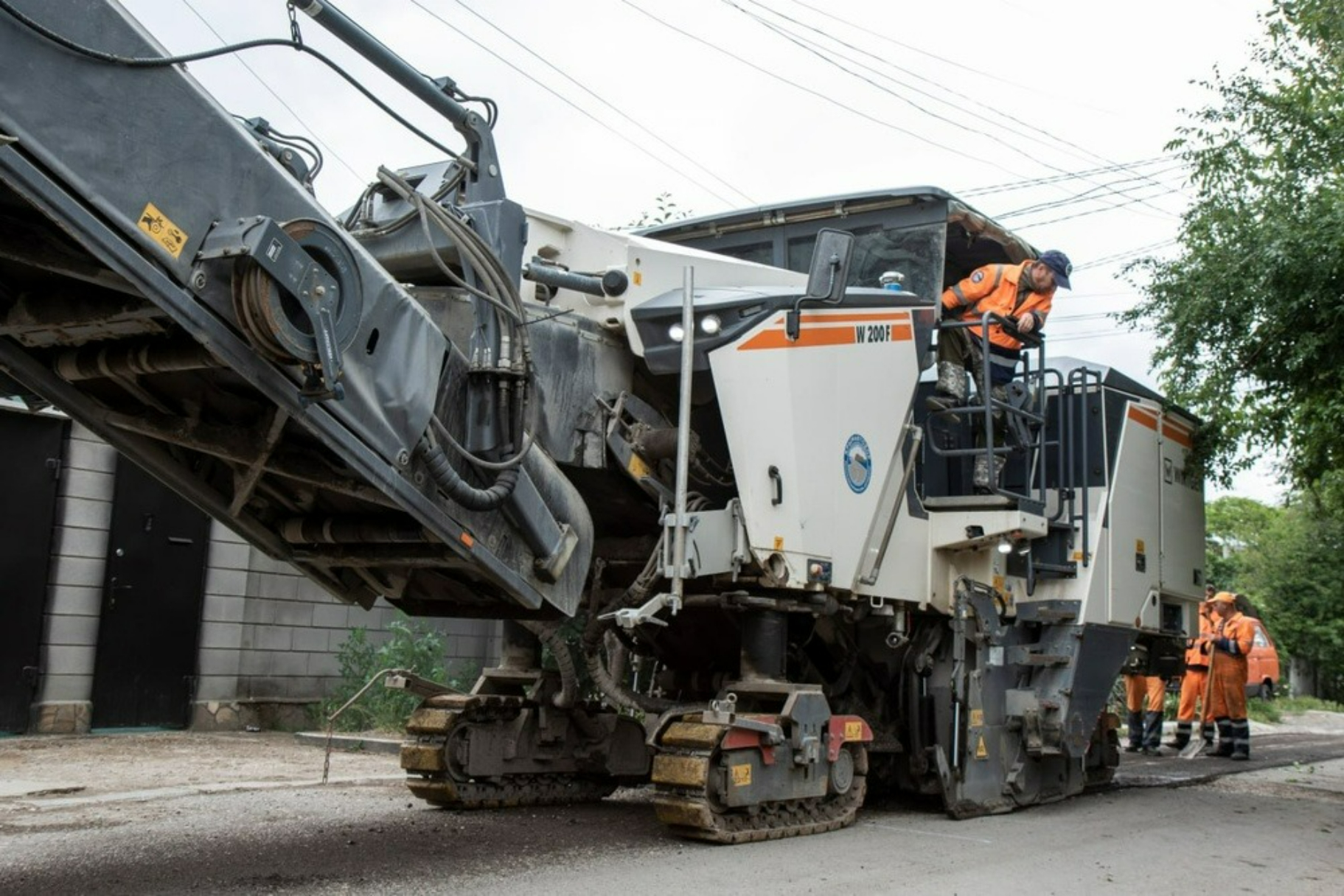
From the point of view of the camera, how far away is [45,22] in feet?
12.5

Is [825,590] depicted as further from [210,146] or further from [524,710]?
[210,146]

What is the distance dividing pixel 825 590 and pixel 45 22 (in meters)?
4.46

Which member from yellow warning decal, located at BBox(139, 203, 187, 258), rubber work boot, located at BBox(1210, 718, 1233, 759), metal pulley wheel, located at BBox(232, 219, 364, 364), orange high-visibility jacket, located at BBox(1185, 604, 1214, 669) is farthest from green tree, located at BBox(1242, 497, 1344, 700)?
yellow warning decal, located at BBox(139, 203, 187, 258)

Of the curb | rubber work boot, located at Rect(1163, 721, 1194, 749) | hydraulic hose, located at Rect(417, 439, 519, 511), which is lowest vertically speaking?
the curb

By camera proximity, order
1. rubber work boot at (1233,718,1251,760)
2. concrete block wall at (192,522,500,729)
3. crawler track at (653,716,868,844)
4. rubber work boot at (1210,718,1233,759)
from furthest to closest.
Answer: rubber work boot at (1210,718,1233,759), rubber work boot at (1233,718,1251,760), concrete block wall at (192,522,500,729), crawler track at (653,716,868,844)

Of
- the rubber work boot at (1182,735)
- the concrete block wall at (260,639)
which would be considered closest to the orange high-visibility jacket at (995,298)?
the concrete block wall at (260,639)

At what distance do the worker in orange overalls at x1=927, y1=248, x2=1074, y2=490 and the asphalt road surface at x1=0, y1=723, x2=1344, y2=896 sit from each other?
7.67 ft

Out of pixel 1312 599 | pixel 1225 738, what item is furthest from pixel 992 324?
pixel 1312 599

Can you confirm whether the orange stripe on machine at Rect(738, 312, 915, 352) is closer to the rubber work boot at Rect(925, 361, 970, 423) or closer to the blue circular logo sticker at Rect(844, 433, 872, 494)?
the blue circular logo sticker at Rect(844, 433, 872, 494)

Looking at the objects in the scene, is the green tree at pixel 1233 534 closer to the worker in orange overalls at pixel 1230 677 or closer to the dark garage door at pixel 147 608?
the worker in orange overalls at pixel 1230 677

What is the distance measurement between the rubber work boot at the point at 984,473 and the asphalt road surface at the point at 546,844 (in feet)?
6.49

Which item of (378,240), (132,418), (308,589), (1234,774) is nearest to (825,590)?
(378,240)

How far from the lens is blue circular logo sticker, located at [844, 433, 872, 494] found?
273 inches

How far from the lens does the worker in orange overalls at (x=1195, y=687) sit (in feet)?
44.8
